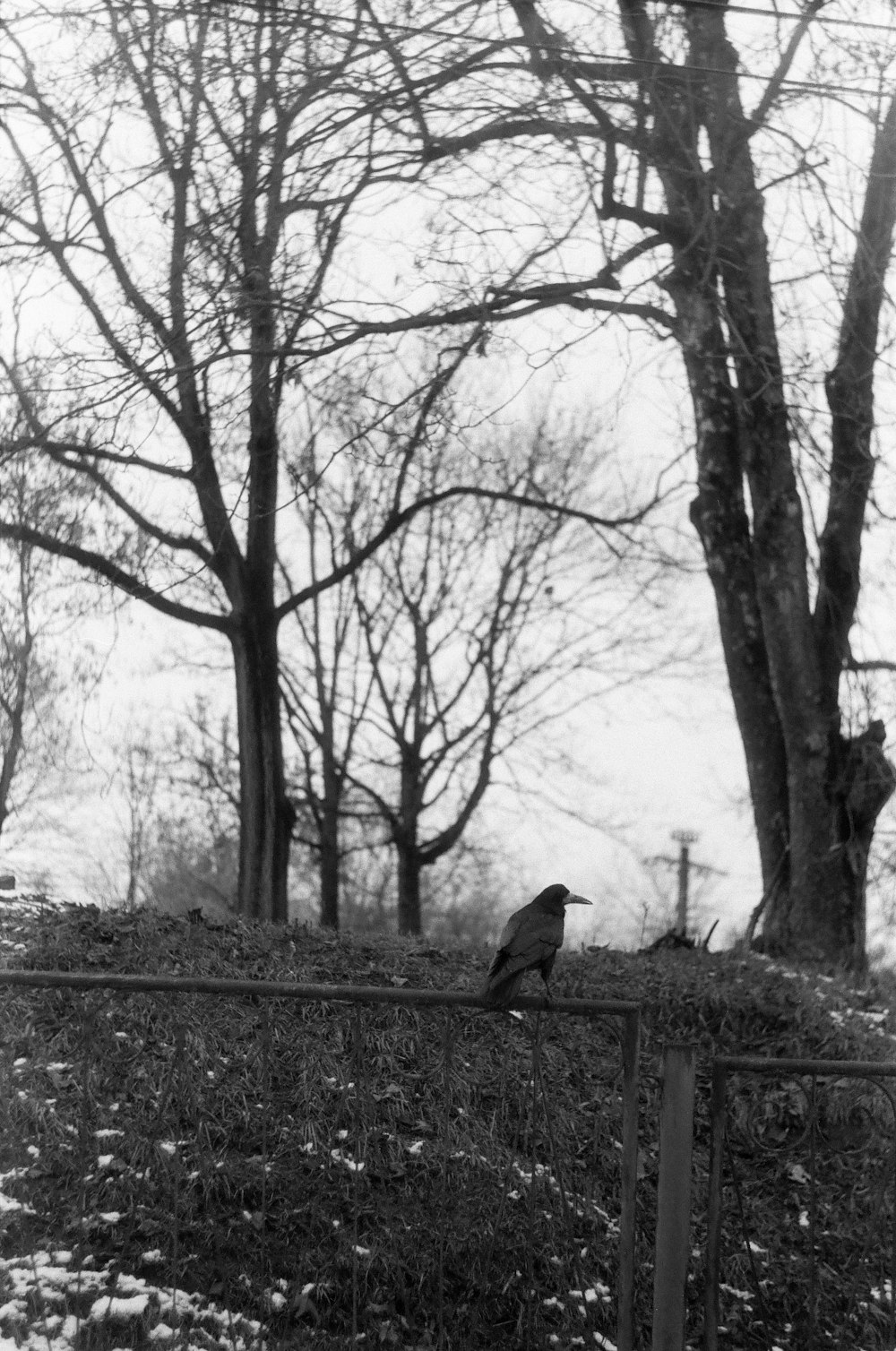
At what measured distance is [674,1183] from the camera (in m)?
3.94

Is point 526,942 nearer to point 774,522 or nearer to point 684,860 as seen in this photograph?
point 774,522

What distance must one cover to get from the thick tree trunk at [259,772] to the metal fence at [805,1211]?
6968mm

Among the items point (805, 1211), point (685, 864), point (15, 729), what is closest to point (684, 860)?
point (685, 864)

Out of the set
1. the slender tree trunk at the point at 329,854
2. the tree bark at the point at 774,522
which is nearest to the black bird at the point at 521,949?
the tree bark at the point at 774,522

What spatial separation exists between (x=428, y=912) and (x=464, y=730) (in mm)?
8672

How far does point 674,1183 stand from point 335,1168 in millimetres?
2008

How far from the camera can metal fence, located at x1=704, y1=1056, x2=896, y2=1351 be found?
4613 mm

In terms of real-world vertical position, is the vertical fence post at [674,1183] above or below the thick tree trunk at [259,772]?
below

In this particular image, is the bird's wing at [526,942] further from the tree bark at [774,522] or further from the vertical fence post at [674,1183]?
the tree bark at [774,522]

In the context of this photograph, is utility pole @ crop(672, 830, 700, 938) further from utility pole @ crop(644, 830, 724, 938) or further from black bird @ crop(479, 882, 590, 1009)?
black bird @ crop(479, 882, 590, 1009)

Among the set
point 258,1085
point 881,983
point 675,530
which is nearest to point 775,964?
point 881,983

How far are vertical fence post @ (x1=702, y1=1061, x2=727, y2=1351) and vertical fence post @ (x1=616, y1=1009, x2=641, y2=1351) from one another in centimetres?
22

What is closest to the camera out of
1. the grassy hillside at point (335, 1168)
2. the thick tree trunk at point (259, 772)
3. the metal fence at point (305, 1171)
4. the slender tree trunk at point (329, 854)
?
the metal fence at point (305, 1171)

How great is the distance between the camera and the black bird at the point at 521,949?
417 cm
